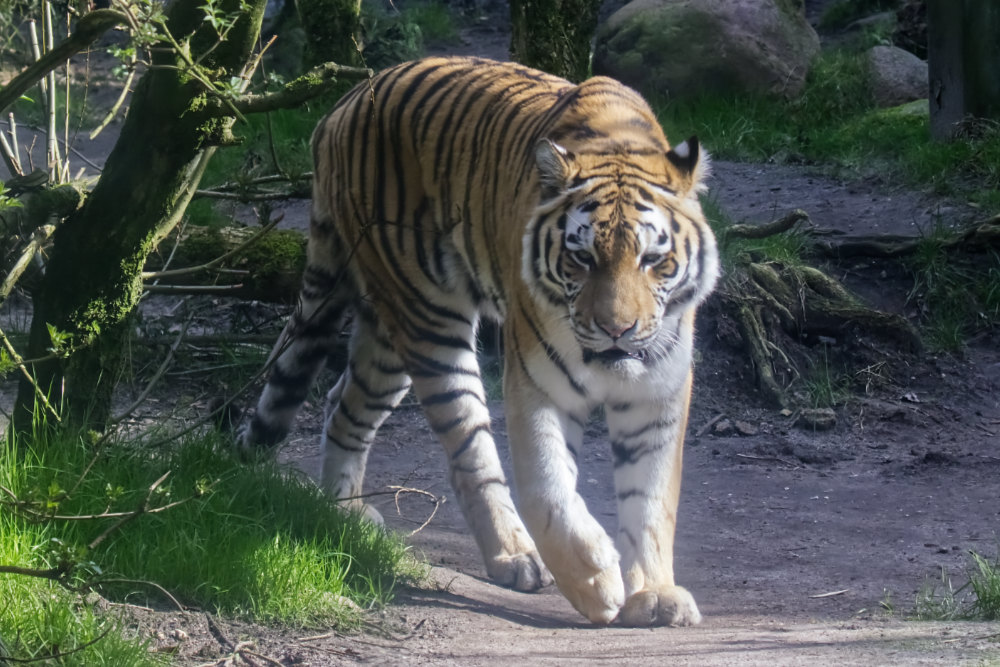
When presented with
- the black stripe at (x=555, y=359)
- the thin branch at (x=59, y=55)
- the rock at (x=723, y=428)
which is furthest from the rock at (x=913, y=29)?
the thin branch at (x=59, y=55)

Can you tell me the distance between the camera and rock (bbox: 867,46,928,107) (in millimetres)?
10875

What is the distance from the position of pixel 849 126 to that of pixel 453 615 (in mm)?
7502

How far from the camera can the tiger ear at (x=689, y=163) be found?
4004 millimetres

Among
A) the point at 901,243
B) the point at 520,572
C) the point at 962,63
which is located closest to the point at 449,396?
the point at 520,572

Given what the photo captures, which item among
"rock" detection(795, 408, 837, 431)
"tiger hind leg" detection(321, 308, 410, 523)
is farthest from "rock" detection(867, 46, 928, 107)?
"tiger hind leg" detection(321, 308, 410, 523)

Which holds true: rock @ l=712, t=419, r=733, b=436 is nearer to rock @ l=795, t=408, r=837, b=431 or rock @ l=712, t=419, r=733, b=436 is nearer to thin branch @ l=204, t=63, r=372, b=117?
rock @ l=795, t=408, r=837, b=431

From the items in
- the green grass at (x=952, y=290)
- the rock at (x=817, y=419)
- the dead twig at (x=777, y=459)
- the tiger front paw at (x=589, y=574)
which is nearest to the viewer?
the tiger front paw at (x=589, y=574)

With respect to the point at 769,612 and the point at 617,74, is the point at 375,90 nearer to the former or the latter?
the point at 769,612

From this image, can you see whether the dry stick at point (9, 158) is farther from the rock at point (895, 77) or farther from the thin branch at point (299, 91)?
the rock at point (895, 77)

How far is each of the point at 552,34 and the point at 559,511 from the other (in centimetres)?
463

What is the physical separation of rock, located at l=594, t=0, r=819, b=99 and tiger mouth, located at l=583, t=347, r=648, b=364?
285 inches

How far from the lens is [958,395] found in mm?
6488

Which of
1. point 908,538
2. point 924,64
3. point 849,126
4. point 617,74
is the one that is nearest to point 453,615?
point 908,538

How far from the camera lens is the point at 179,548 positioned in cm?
354
